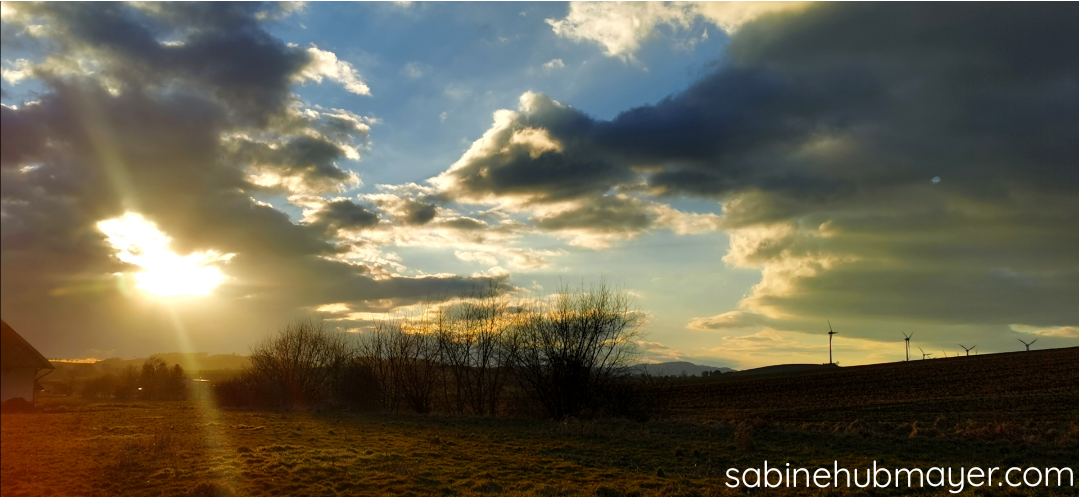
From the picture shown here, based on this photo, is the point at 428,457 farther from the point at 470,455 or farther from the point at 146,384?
the point at 146,384

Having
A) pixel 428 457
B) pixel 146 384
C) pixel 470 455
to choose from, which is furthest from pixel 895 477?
pixel 146 384

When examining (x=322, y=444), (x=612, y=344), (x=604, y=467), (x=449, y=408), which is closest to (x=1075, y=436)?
(x=604, y=467)

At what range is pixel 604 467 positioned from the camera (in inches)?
664

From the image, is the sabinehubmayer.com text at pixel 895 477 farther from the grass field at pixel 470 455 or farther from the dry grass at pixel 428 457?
the dry grass at pixel 428 457

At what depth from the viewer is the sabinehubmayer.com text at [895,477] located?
13.9m

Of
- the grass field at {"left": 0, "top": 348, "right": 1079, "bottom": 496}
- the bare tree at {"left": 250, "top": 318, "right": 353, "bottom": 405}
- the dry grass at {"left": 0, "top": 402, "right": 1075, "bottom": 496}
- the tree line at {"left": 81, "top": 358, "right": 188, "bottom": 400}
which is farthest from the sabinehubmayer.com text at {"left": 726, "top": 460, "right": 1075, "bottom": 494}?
the tree line at {"left": 81, "top": 358, "right": 188, "bottom": 400}

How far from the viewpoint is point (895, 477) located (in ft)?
48.8

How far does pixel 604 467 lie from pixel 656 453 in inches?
129

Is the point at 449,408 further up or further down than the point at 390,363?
further down

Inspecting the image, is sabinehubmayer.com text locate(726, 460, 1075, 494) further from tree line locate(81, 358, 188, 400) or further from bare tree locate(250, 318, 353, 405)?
tree line locate(81, 358, 188, 400)

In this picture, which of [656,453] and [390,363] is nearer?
[656,453]

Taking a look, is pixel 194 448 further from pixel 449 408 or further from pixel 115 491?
pixel 449 408

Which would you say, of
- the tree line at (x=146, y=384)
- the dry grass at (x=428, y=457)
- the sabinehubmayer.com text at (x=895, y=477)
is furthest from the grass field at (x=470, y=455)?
the tree line at (x=146, y=384)

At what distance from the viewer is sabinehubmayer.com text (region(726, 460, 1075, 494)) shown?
13906 mm
